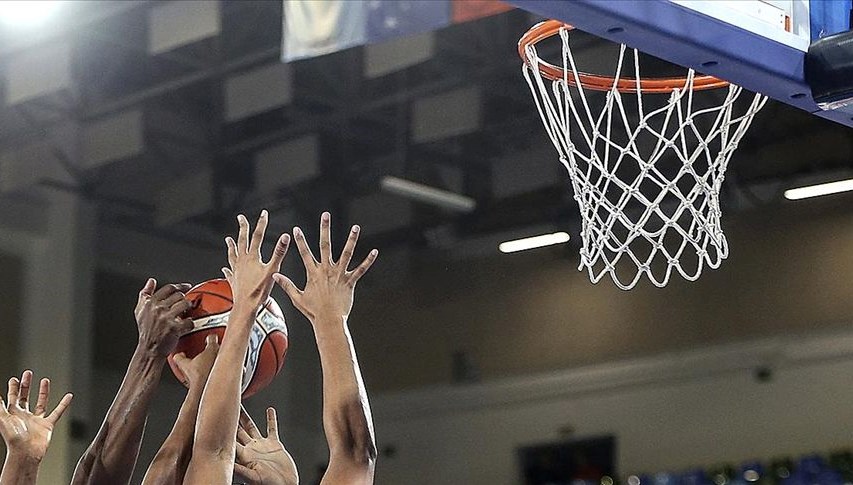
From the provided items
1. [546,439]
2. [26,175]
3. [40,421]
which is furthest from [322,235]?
[26,175]

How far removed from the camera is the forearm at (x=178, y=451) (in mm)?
2744

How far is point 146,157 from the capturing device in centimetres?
1009

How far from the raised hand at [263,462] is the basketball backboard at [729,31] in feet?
4.26

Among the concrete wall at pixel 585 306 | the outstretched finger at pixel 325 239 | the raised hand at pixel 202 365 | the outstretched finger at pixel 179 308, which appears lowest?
the raised hand at pixel 202 365

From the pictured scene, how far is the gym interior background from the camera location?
9.40 m

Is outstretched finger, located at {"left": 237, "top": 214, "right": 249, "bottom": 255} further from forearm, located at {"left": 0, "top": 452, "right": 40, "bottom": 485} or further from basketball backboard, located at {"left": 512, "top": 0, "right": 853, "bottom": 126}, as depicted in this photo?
forearm, located at {"left": 0, "top": 452, "right": 40, "bottom": 485}

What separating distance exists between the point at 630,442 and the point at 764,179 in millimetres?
2082

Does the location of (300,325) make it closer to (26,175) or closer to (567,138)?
(26,175)

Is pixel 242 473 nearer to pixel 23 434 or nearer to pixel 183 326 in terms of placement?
pixel 183 326

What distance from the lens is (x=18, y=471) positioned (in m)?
3.09

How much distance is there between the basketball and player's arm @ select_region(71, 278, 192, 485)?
2.0 inches

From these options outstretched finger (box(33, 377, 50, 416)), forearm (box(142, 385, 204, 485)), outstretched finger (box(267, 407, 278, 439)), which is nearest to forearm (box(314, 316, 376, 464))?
forearm (box(142, 385, 204, 485))

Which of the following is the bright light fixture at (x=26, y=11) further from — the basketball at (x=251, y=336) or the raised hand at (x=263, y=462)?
the raised hand at (x=263, y=462)

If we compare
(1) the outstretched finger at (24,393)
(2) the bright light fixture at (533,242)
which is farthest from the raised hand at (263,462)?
(2) the bright light fixture at (533,242)
